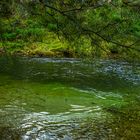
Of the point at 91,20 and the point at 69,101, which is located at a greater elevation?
the point at 91,20

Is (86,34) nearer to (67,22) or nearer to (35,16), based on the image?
(67,22)

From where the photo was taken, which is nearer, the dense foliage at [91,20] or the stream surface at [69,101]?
the dense foliage at [91,20]

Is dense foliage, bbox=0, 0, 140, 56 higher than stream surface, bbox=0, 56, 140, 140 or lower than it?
higher

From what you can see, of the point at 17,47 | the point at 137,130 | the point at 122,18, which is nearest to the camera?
the point at 122,18

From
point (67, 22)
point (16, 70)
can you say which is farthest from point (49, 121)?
point (16, 70)

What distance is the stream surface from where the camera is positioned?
9453 mm

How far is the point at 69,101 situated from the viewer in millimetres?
12664

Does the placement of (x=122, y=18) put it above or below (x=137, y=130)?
above

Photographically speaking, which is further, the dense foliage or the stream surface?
the stream surface

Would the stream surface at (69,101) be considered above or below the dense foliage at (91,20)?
below

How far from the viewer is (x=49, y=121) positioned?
10305 mm

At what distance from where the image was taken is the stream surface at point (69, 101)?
945 cm

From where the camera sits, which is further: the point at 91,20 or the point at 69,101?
the point at 69,101

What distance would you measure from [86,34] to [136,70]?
1125 cm
